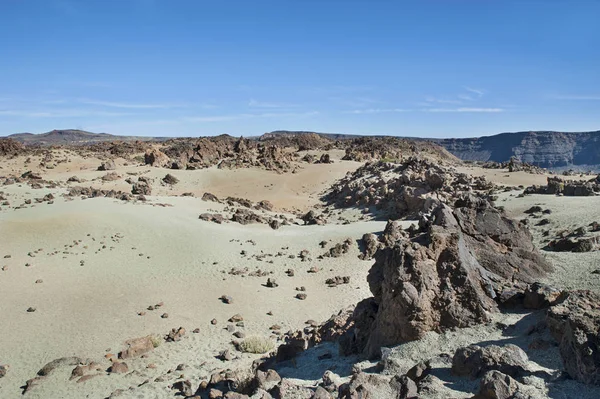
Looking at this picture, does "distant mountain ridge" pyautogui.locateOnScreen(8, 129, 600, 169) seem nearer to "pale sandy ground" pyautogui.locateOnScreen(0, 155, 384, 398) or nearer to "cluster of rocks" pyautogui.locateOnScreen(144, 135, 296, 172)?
"cluster of rocks" pyautogui.locateOnScreen(144, 135, 296, 172)

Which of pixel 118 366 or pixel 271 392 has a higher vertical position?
pixel 271 392

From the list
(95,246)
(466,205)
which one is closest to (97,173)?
(95,246)

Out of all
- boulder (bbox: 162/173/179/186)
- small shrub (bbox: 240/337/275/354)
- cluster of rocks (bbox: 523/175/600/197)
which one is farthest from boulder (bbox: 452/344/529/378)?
boulder (bbox: 162/173/179/186)

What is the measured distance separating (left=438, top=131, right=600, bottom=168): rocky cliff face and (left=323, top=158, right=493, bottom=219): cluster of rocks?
253 feet

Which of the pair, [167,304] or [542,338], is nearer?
[542,338]

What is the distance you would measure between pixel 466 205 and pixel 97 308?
32.4ft

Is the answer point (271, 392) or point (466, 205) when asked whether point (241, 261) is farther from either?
point (271, 392)

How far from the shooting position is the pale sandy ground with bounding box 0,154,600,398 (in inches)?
330

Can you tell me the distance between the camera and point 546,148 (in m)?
95.6

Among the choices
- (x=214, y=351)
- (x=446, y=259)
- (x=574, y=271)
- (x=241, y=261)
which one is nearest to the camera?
(x=446, y=259)

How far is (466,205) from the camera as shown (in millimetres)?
10469

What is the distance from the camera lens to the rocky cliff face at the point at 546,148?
91812 millimetres

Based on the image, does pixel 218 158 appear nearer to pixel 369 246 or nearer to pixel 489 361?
pixel 369 246

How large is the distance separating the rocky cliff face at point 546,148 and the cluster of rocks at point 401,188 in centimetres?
7701
